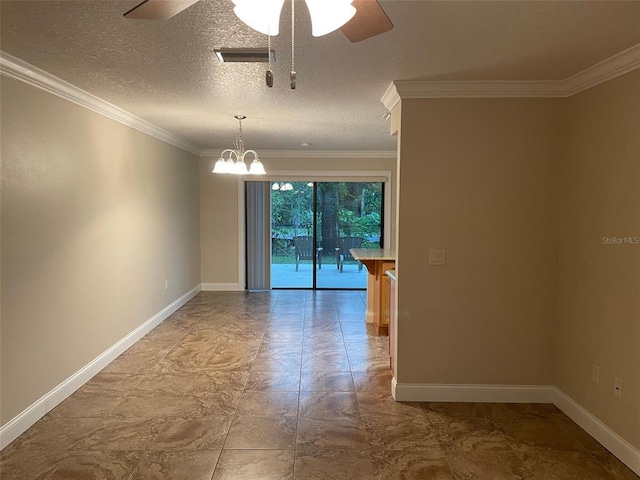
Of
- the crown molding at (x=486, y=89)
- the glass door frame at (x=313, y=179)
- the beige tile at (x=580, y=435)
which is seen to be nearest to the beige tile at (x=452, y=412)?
the beige tile at (x=580, y=435)

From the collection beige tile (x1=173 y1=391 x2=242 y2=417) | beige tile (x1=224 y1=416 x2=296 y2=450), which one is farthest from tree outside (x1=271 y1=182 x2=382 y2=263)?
beige tile (x1=224 y1=416 x2=296 y2=450)

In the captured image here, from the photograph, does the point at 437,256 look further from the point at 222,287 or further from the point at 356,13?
the point at 222,287

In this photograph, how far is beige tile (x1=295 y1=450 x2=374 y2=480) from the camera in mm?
2249

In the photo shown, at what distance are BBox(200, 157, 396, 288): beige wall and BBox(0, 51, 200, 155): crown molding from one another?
2111mm

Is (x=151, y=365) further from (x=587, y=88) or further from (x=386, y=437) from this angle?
(x=587, y=88)

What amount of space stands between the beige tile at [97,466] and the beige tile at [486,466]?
1.76 m

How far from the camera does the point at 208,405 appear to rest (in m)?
3.03

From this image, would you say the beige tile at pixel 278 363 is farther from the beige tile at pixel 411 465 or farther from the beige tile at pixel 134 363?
the beige tile at pixel 411 465

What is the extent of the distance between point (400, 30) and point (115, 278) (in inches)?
126

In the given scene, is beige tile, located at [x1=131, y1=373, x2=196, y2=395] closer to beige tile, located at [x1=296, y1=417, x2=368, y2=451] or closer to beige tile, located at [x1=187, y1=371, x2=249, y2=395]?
beige tile, located at [x1=187, y1=371, x2=249, y2=395]

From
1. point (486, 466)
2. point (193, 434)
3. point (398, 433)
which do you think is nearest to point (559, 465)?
point (486, 466)

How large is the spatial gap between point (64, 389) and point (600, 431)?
3584 mm

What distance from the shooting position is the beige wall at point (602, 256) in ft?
7.63

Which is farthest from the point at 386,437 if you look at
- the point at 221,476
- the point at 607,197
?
the point at 607,197
